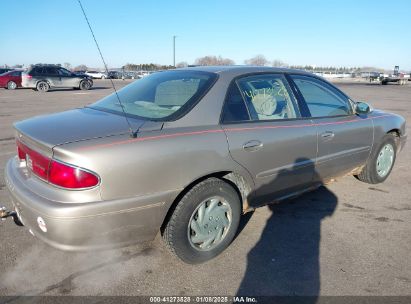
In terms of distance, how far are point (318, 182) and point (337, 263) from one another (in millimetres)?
1113

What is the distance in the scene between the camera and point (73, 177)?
237cm

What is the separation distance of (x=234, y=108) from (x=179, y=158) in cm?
76

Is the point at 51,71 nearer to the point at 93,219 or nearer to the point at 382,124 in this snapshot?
the point at 382,124

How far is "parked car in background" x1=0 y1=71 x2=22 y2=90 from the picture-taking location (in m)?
22.8

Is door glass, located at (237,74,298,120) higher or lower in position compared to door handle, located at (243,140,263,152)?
higher

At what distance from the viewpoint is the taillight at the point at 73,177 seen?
7.75 feet

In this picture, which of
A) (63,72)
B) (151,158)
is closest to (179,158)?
(151,158)

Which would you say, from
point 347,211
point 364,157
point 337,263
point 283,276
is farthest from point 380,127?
point 283,276

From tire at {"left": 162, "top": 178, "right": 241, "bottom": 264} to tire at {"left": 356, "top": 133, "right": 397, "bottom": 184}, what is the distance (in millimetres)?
2466

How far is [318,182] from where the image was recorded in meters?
3.99

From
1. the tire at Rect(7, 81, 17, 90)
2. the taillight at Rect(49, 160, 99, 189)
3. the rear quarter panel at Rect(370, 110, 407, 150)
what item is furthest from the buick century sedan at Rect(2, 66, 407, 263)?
the tire at Rect(7, 81, 17, 90)

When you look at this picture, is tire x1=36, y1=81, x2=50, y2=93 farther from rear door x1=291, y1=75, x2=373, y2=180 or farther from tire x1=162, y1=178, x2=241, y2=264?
→ tire x1=162, y1=178, x2=241, y2=264

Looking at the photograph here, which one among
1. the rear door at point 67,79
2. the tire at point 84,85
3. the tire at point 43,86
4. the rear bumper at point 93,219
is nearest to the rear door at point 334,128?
the rear bumper at point 93,219

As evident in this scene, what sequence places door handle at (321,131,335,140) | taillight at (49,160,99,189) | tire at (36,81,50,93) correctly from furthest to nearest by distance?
tire at (36,81,50,93), door handle at (321,131,335,140), taillight at (49,160,99,189)
